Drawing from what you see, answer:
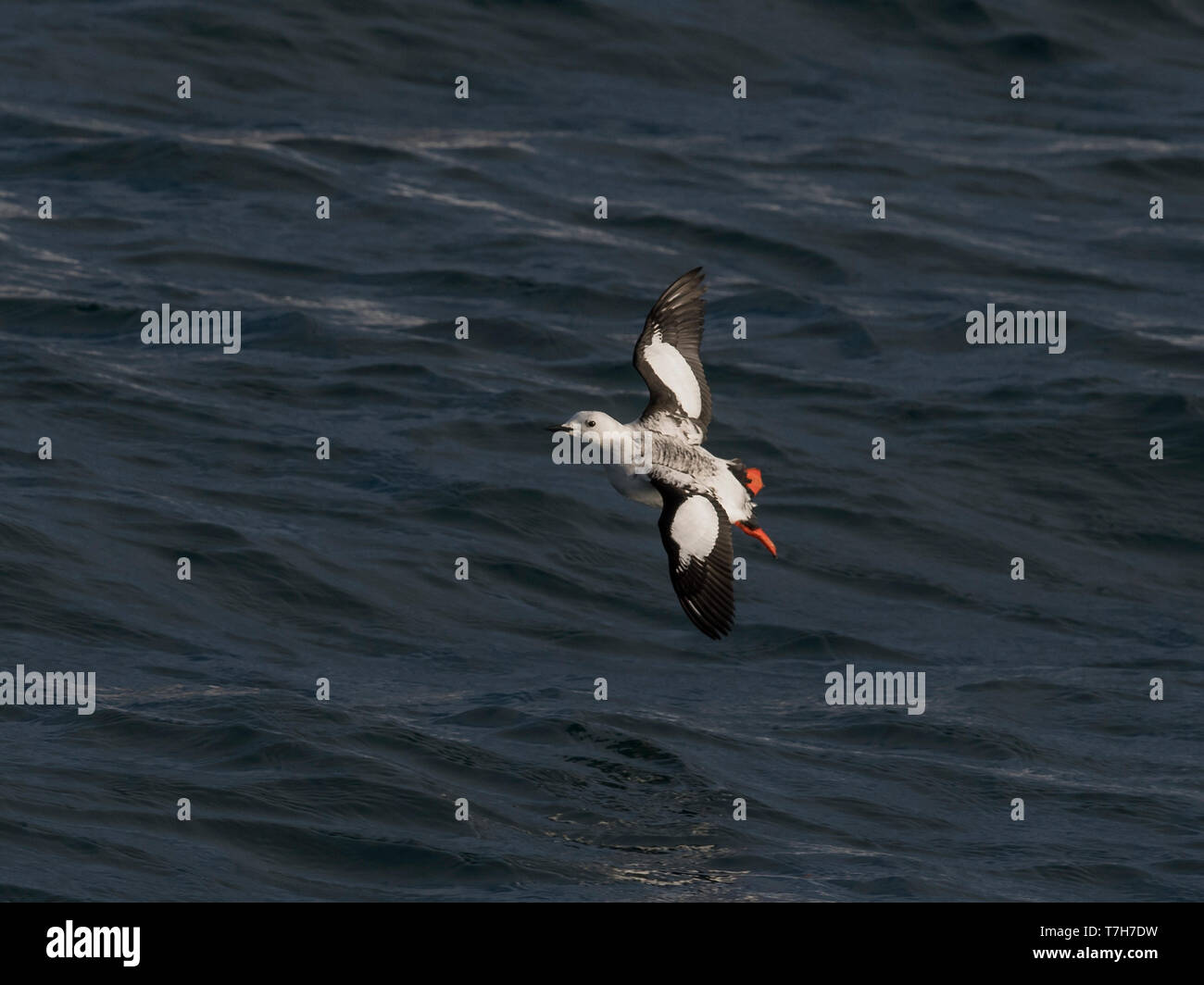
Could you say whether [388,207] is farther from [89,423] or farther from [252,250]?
[89,423]

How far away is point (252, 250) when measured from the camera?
2738cm

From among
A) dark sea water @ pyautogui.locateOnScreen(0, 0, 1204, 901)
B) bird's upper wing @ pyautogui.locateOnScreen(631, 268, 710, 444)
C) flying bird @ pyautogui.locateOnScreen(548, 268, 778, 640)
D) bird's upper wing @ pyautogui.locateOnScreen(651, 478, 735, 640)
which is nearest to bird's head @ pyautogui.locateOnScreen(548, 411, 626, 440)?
flying bird @ pyautogui.locateOnScreen(548, 268, 778, 640)

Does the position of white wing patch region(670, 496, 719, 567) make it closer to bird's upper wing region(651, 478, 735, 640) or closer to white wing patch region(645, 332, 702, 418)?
bird's upper wing region(651, 478, 735, 640)

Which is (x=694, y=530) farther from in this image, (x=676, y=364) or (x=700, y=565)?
(x=676, y=364)

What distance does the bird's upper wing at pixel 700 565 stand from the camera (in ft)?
49.2

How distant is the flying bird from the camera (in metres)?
15.0

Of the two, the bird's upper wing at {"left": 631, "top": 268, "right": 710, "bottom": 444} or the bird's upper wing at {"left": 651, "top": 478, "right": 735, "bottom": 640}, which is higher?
the bird's upper wing at {"left": 631, "top": 268, "right": 710, "bottom": 444}

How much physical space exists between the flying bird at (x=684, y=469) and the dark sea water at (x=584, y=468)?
210cm

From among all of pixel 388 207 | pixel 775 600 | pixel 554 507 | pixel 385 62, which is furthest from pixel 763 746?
pixel 385 62

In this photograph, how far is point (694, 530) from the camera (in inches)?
595

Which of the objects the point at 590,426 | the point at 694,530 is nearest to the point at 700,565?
the point at 694,530

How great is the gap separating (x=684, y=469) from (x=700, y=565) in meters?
0.91

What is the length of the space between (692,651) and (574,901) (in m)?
6.08

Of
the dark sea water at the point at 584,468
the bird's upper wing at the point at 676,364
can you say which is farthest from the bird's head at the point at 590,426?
the dark sea water at the point at 584,468
